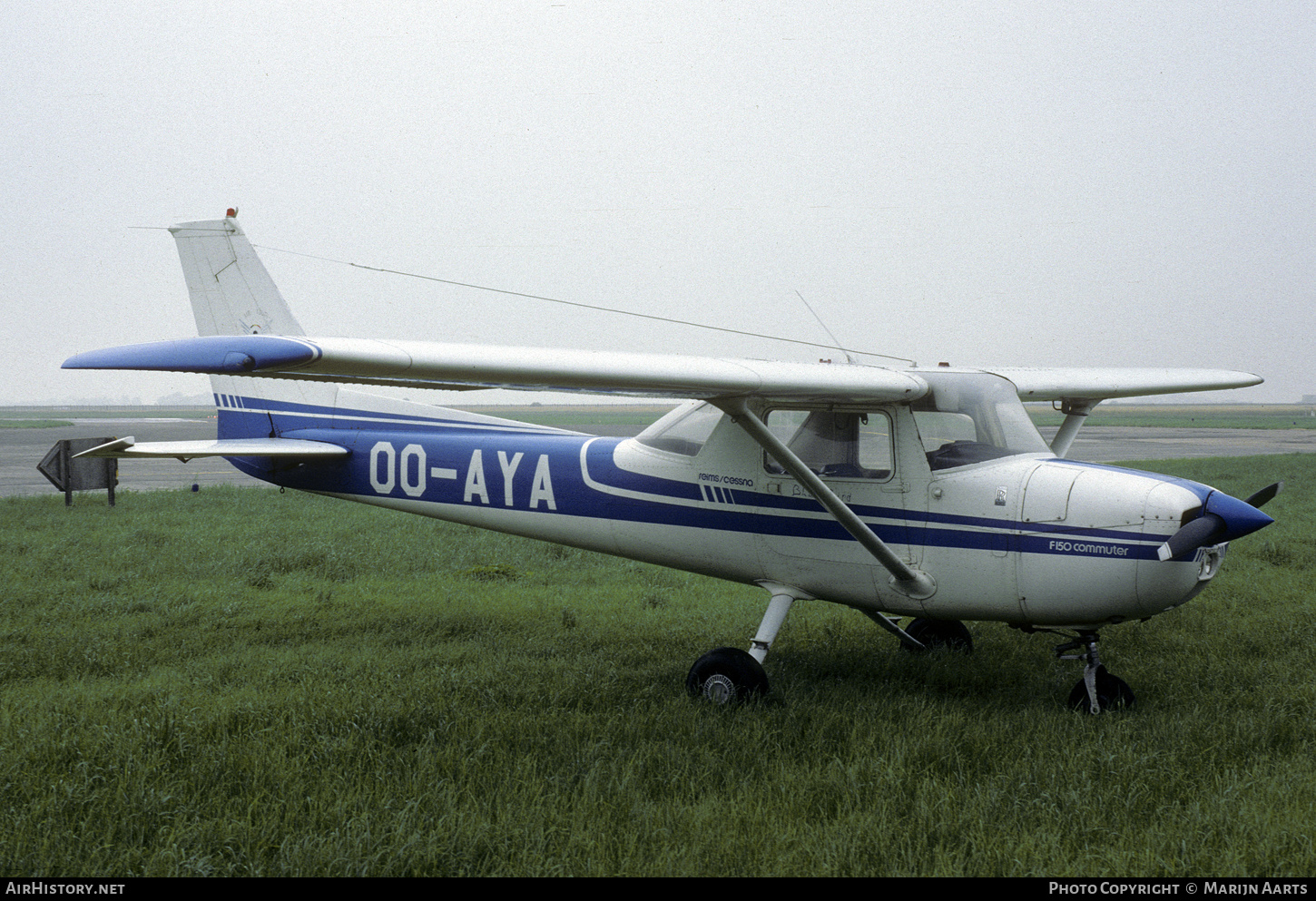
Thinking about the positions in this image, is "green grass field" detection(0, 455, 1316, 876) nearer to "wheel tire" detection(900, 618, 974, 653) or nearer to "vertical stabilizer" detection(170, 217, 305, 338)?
"wheel tire" detection(900, 618, 974, 653)

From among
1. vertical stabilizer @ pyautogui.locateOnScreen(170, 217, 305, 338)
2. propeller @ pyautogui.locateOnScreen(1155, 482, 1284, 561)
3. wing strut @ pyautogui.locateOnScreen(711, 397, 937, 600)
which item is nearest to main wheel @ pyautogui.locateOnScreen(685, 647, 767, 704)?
wing strut @ pyautogui.locateOnScreen(711, 397, 937, 600)

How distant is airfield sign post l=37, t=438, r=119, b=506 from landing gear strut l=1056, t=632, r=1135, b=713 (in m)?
15.2

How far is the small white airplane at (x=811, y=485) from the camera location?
15.2ft

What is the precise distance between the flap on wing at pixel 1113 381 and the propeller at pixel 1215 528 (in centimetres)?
171

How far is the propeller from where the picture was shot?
15.2ft

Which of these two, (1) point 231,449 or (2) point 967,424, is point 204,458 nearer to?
(1) point 231,449

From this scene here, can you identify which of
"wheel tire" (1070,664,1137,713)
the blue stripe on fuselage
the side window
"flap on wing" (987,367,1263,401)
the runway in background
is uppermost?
"flap on wing" (987,367,1263,401)

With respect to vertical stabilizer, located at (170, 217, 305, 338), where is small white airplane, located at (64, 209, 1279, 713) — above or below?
below

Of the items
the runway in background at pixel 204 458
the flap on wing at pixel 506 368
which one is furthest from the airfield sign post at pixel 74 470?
the flap on wing at pixel 506 368

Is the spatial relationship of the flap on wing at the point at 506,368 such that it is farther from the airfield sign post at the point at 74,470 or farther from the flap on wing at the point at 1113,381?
the airfield sign post at the point at 74,470

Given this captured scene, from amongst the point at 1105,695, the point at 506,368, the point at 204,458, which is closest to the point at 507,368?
the point at 506,368
